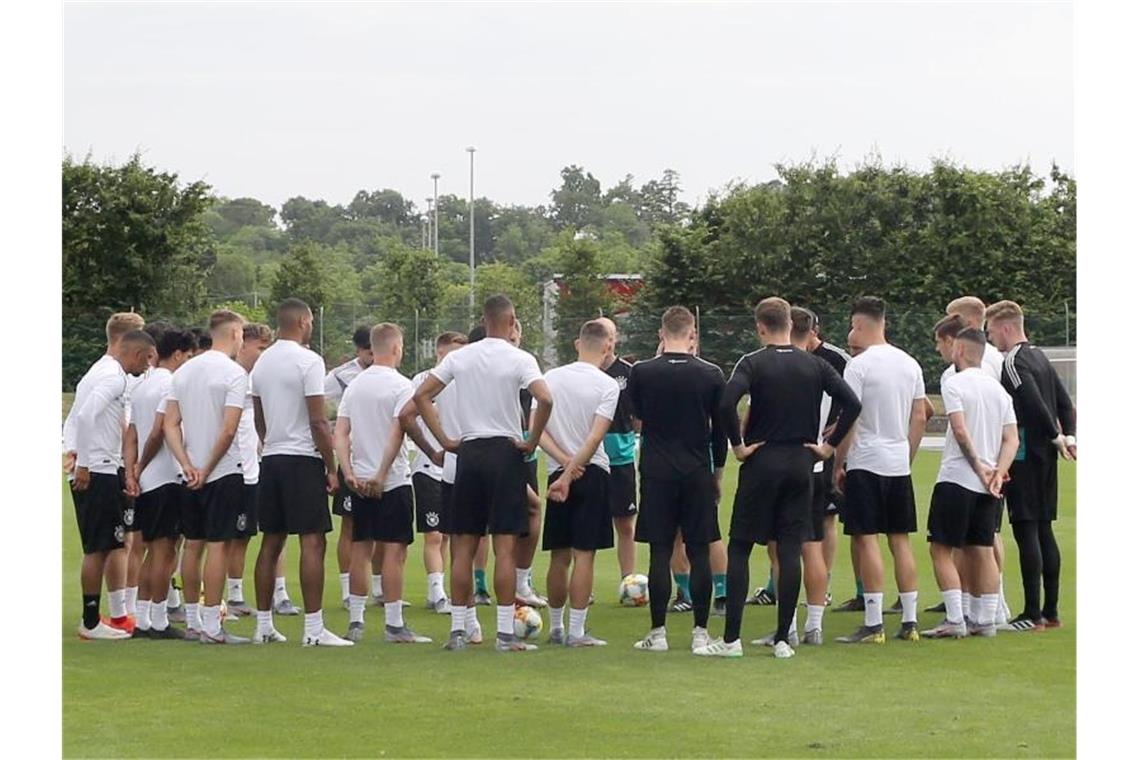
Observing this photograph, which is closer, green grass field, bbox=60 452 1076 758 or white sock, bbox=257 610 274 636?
green grass field, bbox=60 452 1076 758

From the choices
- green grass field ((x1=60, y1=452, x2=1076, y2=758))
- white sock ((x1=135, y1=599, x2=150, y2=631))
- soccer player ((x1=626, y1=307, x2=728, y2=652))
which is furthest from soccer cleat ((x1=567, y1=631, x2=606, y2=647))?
white sock ((x1=135, y1=599, x2=150, y2=631))

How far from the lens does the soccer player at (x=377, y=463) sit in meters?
11.3

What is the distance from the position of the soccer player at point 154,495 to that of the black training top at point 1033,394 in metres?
5.88

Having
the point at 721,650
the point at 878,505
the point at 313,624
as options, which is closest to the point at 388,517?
the point at 313,624

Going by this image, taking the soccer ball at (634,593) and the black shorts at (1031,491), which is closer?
the black shorts at (1031,491)

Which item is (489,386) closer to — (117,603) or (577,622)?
(577,622)

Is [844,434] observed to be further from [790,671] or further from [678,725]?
[678,725]

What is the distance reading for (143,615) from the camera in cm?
1160

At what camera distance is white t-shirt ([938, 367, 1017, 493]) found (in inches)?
436

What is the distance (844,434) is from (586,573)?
1.93 m

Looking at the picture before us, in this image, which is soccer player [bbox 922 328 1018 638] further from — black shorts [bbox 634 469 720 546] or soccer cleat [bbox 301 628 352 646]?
soccer cleat [bbox 301 628 352 646]

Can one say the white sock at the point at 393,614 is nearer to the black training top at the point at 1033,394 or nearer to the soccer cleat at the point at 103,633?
the soccer cleat at the point at 103,633

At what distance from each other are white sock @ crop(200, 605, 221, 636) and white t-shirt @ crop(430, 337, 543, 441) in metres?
2.18

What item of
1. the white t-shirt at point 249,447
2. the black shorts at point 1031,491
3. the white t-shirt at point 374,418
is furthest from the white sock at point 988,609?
the white t-shirt at point 249,447
